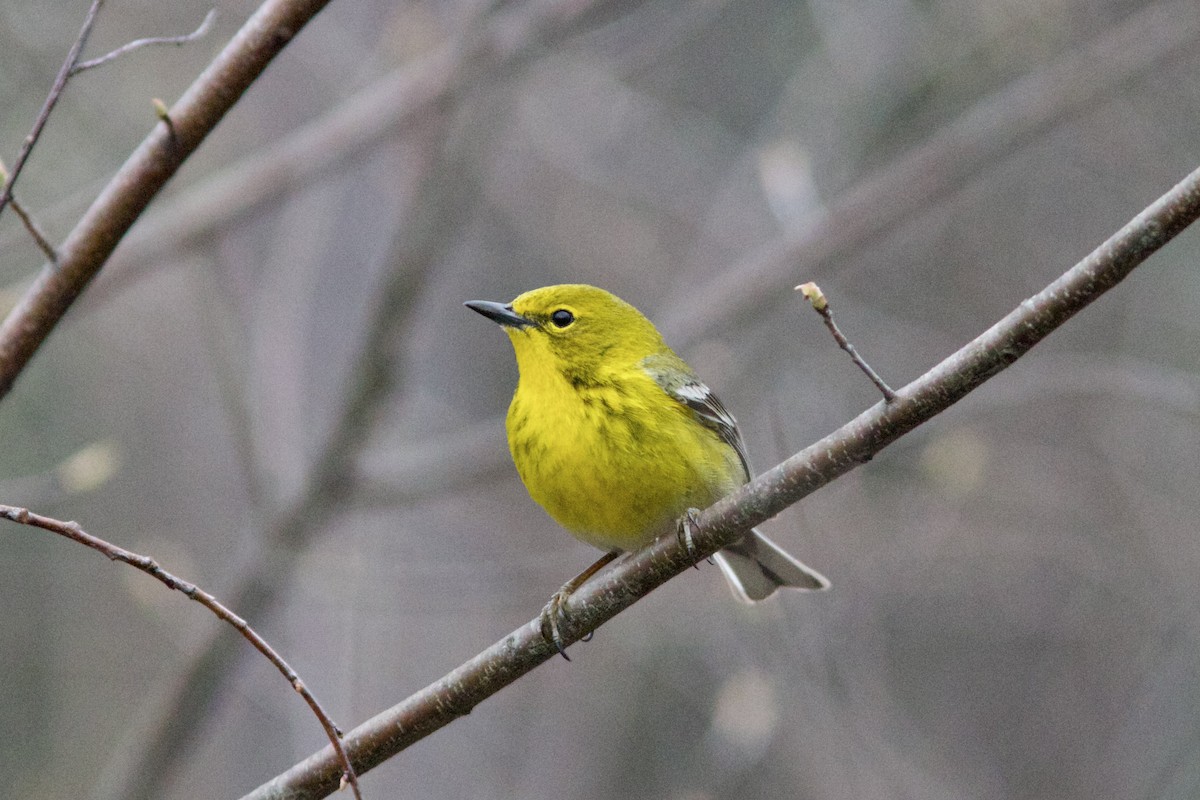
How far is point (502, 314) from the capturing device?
4.57m

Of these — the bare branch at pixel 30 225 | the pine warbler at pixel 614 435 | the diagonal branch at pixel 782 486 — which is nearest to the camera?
the diagonal branch at pixel 782 486

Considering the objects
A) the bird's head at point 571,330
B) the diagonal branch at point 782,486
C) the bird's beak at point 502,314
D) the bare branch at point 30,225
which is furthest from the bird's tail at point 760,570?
the bare branch at point 30,225

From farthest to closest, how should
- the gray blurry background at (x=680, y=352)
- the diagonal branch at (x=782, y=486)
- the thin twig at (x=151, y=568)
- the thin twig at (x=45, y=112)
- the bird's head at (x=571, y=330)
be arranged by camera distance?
the gray blurry background at (x=680, y=352)
the bird's head at (x=571, y=330)
the thin twig at (x=45, y=112)
the diagonal branch at (x=782, y=486)
the thin twig at (x=151, y=568)

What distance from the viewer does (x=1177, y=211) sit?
8.08ft

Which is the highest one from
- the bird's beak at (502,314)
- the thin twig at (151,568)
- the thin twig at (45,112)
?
the thin twig at (45,112)

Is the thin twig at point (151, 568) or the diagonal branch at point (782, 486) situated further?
the diagonal branch at point (782, 486)

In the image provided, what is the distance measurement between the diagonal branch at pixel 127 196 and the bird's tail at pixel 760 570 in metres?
2.38

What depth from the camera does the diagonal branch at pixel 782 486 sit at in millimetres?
2543

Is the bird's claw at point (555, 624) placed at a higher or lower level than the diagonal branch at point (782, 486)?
lower

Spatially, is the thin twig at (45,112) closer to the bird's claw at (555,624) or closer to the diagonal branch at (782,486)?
the diagonal branch at (782,486)

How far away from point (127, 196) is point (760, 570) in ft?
8.63

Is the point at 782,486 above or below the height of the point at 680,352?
above

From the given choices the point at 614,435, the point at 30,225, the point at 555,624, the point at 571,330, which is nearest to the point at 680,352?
the point at 571,330

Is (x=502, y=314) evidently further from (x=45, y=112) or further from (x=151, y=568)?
(x=151, y=568)
